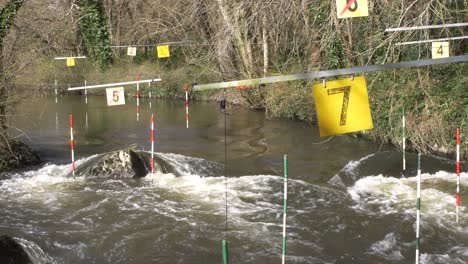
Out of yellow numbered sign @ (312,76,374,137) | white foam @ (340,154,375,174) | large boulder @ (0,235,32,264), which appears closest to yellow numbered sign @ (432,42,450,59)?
white foam @ (340,154,375,174)

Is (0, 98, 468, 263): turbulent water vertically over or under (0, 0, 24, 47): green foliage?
under

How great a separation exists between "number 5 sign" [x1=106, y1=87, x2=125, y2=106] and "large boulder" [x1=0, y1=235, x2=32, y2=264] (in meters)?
8.81

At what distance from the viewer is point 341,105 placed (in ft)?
16.3

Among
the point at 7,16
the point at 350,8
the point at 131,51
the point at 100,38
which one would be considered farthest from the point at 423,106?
the point at 100,38

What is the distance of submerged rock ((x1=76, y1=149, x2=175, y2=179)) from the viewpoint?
11.7 meters

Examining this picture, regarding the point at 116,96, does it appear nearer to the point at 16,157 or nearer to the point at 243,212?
the point at 16,157

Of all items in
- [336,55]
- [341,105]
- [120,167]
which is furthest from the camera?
[336,55]

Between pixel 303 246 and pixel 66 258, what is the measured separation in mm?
3188

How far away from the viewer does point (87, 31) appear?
35.2 meters

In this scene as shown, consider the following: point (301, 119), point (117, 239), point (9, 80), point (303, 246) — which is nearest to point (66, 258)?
point (117, 239)

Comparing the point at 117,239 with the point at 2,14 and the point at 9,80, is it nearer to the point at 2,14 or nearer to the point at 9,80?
the point at 9,80

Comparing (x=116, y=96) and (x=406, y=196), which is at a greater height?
(x=116, y=96)

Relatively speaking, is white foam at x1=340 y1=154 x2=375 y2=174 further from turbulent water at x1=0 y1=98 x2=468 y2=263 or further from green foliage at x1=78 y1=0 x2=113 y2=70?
green foliage at x1=78 y1=0 x2=113 y2=70

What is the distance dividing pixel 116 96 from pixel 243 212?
7.35 m
